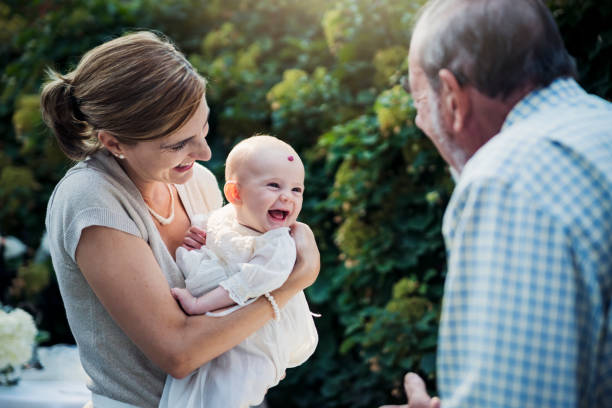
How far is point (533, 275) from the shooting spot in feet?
3.44

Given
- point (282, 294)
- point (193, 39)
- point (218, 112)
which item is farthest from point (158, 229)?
point (193, 39)

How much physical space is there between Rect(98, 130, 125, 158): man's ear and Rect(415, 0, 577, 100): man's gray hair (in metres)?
1.05

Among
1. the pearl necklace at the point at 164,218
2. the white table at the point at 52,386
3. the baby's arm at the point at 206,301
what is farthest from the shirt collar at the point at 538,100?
the white table at the point at 52,386

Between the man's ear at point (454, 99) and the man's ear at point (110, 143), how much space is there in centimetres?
103

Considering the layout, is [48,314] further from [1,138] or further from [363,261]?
[363,261]

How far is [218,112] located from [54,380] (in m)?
2.18

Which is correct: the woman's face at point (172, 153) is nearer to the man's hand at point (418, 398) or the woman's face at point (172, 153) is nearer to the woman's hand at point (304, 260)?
the woman's hand at point (304, 260)

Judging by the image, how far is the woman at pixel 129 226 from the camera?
68.8 inches

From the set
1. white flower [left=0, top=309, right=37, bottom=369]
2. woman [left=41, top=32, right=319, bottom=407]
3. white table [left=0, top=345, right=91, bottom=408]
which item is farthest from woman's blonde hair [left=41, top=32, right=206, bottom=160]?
white flower [left=0, top=309, right=37, bottom=369]

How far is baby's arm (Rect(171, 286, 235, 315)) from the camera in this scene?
1.80 m

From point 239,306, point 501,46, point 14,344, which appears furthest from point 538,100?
point 14,344

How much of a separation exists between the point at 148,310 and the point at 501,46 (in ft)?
3.66

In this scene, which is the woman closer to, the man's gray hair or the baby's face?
the baby's face

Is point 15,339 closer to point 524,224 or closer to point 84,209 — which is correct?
point 84,209
